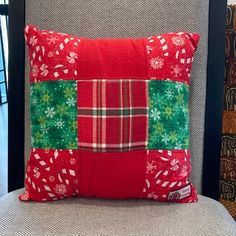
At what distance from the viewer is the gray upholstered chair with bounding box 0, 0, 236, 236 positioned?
0.69m

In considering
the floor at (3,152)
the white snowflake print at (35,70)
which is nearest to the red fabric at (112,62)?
the white snowflake print at (35,70)

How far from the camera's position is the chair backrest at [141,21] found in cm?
89

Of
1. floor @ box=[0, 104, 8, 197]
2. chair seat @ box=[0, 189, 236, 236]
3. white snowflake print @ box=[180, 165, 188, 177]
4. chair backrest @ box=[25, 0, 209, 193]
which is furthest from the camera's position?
floor @ box=[0, 104, 8, 197]

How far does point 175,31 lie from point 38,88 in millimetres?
386

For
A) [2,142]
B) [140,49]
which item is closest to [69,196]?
[140,49]

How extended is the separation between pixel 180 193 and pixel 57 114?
0.34m

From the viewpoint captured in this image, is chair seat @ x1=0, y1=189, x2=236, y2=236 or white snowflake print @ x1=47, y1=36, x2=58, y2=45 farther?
white snowflake print @ x1=47, y1=36, x2=58, y2=45

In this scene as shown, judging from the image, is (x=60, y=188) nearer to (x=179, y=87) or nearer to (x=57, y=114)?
(x=57, y=114)

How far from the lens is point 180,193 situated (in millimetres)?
784

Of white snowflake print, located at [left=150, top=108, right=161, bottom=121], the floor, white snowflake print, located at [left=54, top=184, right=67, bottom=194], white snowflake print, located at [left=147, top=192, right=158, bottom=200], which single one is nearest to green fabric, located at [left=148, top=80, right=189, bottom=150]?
white snowflake print, located at [left=150, top=108, right=161, bottom=121]

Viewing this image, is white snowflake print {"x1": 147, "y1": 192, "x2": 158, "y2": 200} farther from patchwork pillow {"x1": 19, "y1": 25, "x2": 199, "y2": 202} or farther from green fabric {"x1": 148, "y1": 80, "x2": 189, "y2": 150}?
green fabric {"x1": 148, "y1": 80, "x2": 189, "y2": 150}

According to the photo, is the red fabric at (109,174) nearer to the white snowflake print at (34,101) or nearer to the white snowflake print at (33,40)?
the white snowflake print at (34,101)

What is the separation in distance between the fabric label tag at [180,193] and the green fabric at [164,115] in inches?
3.9

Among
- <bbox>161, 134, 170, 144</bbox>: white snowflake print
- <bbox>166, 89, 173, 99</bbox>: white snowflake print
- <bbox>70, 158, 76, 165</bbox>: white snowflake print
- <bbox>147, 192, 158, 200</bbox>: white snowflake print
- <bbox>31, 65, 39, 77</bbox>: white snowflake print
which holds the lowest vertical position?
<bbox>147, 192, 158, 200</bbox>: white snowflake print
